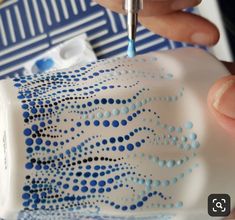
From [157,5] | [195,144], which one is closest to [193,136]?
[195,144]

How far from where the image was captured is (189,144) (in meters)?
0.21

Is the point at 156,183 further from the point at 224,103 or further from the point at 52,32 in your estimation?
the point at 52,32

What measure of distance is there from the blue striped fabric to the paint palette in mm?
286

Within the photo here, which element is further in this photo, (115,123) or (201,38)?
(201,38)

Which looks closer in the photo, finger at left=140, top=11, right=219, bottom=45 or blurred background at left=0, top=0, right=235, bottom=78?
finger at left=140, top=11, right=219, bottom=45

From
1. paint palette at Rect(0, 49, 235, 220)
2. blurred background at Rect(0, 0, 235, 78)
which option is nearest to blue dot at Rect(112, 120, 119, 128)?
paint palette at Rect(0, 49, 235, 220)

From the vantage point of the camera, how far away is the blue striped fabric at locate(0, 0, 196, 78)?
0.50 meters

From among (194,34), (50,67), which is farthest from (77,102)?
(50,67)

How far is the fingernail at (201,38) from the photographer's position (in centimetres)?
31

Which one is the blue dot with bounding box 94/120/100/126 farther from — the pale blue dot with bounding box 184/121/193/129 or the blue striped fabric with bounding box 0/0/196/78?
the blue striped fabric with bounding box 0/0/196/78

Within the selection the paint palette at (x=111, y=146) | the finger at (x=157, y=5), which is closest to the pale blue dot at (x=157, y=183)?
the paint palette at (x=111, y=146)

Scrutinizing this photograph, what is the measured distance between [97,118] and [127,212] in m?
0.05

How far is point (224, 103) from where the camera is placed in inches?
8.3

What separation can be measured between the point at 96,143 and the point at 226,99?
0.07m
